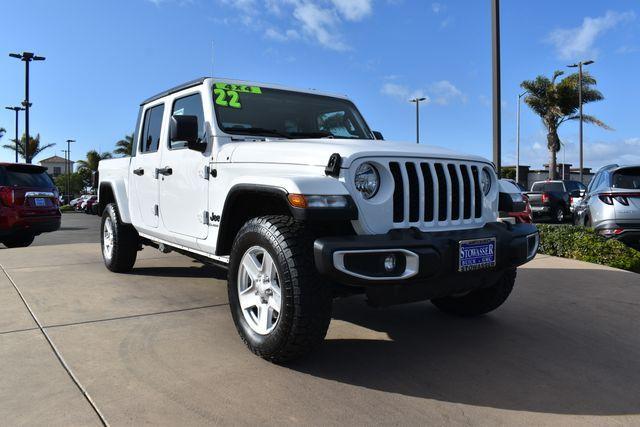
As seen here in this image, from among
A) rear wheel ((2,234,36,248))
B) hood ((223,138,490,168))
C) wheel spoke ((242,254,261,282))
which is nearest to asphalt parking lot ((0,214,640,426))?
wheel spoke ((242,254,261,282))

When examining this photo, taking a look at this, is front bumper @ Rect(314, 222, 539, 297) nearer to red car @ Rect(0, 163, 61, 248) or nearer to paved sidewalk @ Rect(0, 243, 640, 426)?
paved sidewalk @ Rect(0, 243, 640, 426)

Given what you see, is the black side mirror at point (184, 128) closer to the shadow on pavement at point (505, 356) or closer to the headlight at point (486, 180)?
the shadow on pavement at point (505, 356)

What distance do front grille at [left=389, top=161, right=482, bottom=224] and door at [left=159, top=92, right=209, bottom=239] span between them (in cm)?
158

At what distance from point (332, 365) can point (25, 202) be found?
8063mm

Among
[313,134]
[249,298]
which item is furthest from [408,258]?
[313,134]

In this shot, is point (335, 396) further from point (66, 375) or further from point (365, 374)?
point (66, 375)

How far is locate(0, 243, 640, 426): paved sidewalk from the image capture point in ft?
8.43

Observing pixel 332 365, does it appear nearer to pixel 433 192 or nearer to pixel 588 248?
pixel 433 192

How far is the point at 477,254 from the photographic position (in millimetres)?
3014

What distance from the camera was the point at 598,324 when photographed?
4.16m

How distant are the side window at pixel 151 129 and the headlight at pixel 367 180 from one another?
106 inches

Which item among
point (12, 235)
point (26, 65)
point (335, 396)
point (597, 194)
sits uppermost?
point (26, 65)

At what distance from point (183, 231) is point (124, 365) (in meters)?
1.38

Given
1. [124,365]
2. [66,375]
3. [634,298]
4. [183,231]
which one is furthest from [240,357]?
[634,298]
